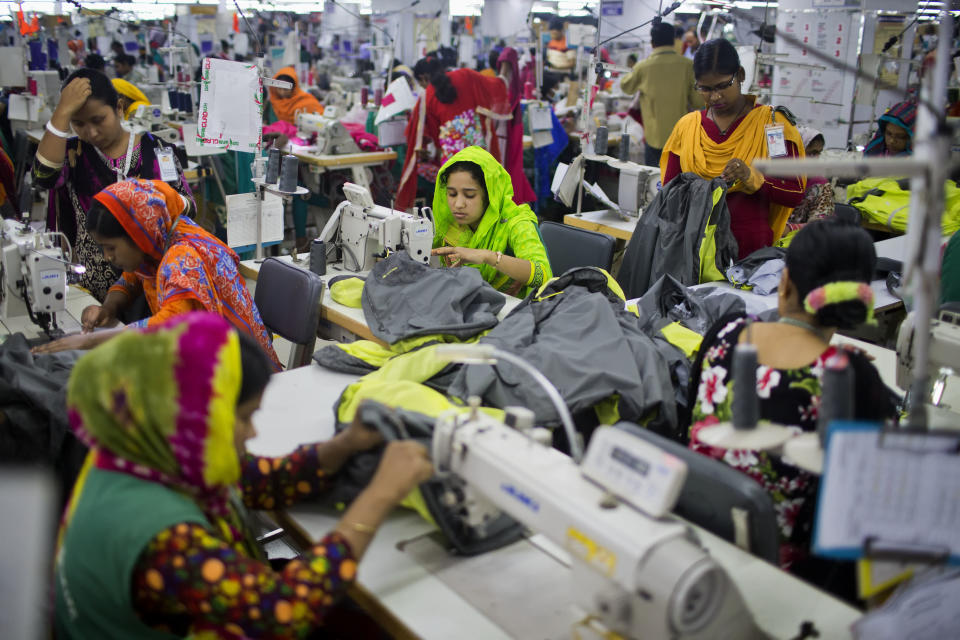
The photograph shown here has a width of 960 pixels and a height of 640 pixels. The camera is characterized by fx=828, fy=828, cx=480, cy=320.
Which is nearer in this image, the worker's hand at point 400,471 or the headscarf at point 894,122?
the worker's hand at point 400,471

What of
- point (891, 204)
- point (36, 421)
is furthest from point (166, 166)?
point (891, 204)

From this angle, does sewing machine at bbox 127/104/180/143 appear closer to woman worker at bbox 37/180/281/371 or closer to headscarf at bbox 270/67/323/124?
woman worker at bbox 37/180/281/371

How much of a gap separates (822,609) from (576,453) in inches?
19.0

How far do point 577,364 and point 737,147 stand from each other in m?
1.85

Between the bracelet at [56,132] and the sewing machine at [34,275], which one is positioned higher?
the bracelet at [56,132]

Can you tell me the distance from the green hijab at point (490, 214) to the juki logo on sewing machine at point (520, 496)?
193cm

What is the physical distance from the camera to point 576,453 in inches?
54.4

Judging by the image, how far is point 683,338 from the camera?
7.98 feet

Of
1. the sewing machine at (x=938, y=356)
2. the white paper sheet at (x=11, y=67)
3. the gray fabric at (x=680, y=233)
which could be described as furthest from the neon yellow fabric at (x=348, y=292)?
the white paper sheet at (x=11, y=67)

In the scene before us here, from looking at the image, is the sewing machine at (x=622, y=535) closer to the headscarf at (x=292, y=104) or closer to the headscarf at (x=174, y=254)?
the headscarf at (x=174, y=254)

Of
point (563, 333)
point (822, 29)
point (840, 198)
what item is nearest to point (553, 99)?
point (822, 29)

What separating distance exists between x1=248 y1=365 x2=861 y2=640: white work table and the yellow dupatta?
2.31 meters

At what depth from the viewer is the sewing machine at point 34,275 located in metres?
2.45

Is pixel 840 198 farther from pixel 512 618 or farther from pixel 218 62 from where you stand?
pixel 512 618
